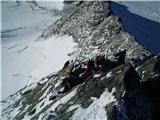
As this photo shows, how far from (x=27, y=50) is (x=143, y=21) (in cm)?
1896

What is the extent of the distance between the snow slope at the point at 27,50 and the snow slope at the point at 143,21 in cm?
813

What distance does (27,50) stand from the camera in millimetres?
60312

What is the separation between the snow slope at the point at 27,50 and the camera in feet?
159

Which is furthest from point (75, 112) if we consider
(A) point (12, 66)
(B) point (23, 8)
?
(B) point (23, 8)

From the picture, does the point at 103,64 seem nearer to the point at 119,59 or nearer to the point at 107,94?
the point at 119,59

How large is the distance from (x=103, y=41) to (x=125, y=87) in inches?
917

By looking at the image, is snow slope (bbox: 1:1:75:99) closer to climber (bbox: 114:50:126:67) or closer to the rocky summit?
the rocky summit

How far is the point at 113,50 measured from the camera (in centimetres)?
4028

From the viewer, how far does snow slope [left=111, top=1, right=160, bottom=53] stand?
151 feet

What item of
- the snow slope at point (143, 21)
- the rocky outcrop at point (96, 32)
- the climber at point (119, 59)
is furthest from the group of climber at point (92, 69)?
the snow slope at point (143, 21)

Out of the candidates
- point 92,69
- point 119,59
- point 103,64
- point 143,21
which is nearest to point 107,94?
point 103,64

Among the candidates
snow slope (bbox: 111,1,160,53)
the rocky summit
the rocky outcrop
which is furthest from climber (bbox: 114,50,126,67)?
snow slope (bbox: 111,1,160,53)

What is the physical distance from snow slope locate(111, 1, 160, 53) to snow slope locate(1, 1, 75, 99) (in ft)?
26.7

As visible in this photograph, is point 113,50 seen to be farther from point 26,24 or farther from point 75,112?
point 26,24
